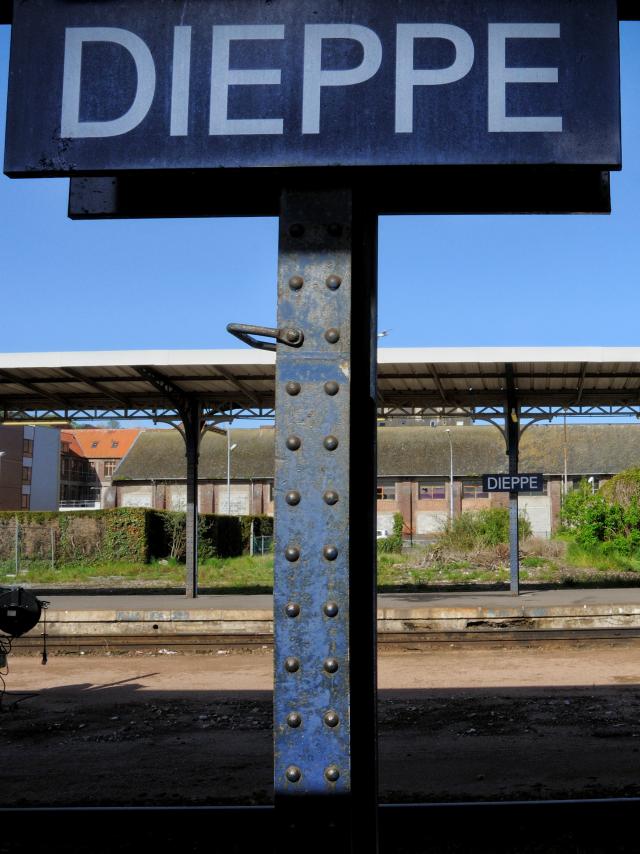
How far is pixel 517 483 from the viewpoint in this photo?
1720 centimetres

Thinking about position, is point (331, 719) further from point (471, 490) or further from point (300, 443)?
point (471, 490)

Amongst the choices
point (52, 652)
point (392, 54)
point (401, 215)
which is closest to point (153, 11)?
point (392, 54)

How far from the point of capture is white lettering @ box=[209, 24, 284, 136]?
83.2 inches

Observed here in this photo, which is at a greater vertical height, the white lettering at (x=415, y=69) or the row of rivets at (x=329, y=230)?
the white lettering at (x=415, y=69)

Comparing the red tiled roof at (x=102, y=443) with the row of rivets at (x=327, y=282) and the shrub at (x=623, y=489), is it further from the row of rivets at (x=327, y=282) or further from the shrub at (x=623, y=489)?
the row of rivets at (x=327, y=282)

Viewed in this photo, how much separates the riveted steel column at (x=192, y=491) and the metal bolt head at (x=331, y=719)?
51.1 ft

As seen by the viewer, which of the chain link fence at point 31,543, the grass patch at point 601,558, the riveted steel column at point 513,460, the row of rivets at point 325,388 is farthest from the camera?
the chain link fence at point 31,543

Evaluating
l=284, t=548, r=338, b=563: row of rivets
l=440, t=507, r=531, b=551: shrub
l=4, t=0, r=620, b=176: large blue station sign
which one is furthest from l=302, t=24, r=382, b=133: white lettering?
l=440, t=507, r=531, b=551: shrub

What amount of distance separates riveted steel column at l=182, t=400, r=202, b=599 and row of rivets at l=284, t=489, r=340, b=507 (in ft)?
51.0

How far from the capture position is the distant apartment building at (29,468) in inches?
2486

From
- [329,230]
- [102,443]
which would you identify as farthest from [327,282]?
[102,443]

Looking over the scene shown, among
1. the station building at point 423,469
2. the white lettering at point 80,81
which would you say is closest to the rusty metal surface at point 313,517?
the white lettering at point 80,81

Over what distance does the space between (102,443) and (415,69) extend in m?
84.4

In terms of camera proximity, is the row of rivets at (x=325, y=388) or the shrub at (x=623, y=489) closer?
the row of rivets at (x=325, y=388)
